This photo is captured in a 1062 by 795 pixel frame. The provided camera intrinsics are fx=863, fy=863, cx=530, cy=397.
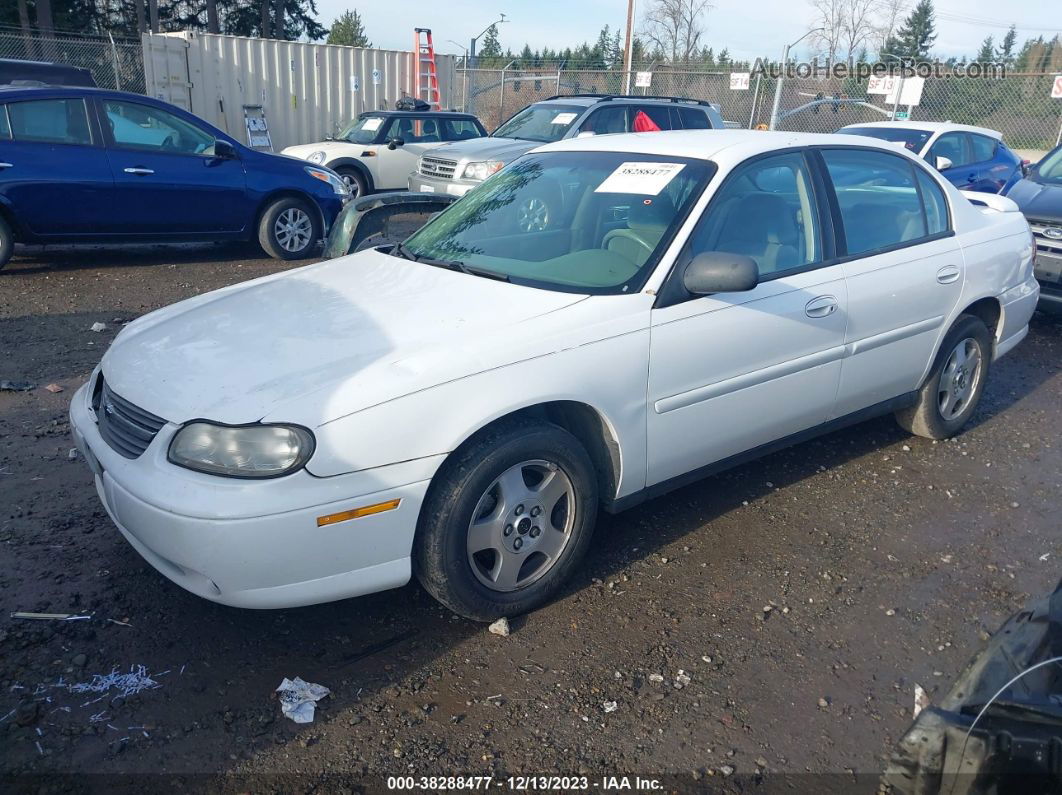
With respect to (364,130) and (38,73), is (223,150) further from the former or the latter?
(364,130)

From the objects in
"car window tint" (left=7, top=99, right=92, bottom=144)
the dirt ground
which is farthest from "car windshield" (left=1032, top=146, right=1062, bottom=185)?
"car window tint" (left=7, top=99, right=92, bottom=144)

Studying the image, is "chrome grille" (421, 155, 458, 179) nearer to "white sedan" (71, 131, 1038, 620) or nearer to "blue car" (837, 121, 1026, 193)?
"blue car" (837, 121, 1026, 193)

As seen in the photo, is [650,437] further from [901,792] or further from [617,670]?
[901,792]

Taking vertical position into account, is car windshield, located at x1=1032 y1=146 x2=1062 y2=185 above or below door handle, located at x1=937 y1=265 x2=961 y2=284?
above

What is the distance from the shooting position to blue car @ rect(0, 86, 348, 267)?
792 centimetres

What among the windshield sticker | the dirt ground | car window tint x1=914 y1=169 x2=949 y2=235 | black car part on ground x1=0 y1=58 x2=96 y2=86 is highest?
black car part on ground x1=0 y1=58 x2=96 y2=86

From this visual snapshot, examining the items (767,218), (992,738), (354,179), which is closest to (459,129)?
(354,179)

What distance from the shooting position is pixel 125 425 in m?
3.00

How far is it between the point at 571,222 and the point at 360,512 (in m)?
1.80

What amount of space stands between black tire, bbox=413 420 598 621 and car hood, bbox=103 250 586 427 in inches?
11.5

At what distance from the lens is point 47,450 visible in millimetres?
4484

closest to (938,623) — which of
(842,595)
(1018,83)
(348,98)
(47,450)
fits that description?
(842,595)

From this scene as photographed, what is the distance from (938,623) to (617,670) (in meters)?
1.32

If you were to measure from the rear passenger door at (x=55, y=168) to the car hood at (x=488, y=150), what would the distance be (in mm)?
4119
